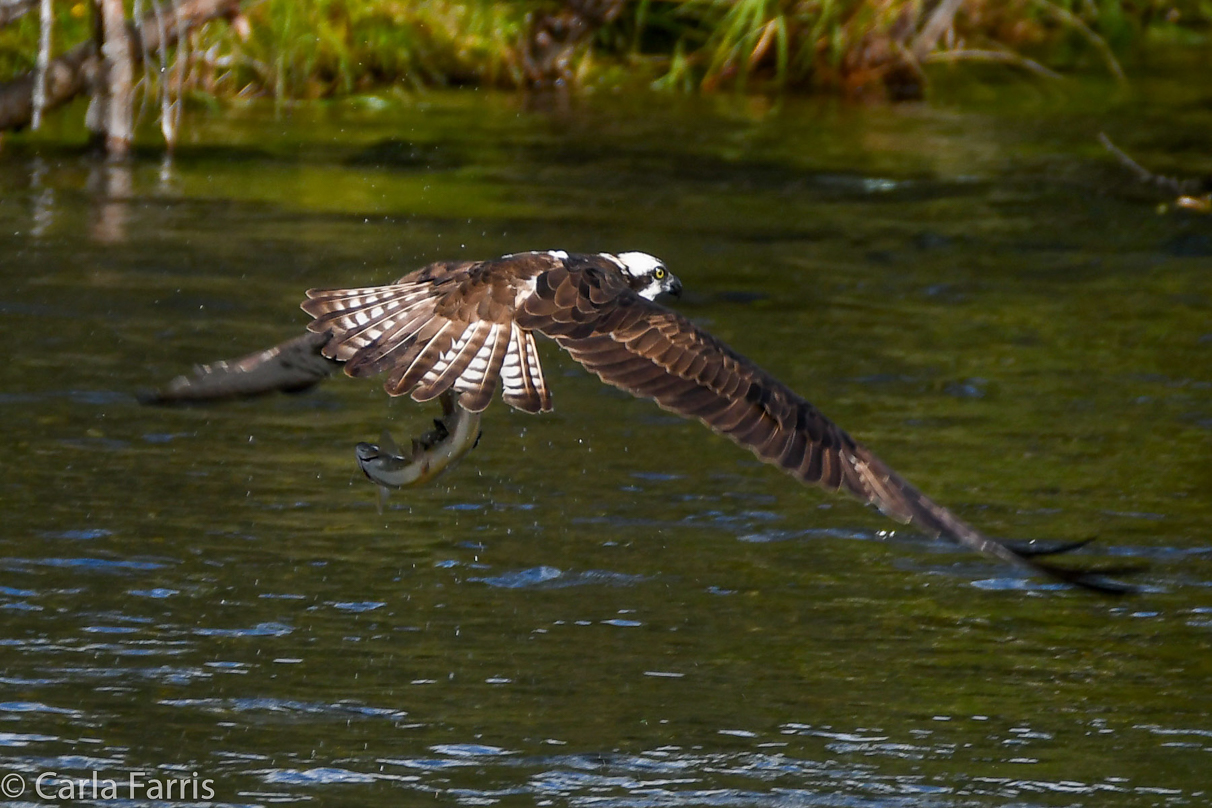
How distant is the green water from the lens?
530 centimetres

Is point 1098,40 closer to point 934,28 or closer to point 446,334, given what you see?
point 934,28

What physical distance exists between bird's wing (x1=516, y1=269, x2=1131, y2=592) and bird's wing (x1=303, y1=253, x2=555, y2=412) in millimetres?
101

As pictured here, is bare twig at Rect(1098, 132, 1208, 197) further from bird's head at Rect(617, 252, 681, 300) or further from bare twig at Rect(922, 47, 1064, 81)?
bird's head at Rect(617, 252, 681, 300)

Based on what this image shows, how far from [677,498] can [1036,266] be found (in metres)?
4.15

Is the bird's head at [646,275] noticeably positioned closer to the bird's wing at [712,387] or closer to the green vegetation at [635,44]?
the bird's wing at [712,387]

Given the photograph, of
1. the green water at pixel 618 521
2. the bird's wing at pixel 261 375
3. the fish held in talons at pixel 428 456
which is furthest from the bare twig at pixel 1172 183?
the fish held in talons at pixel 428 456

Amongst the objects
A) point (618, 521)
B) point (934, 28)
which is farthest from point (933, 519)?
point (934, 28)

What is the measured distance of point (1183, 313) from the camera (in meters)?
9.80

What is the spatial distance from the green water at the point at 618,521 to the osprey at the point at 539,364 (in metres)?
0.54

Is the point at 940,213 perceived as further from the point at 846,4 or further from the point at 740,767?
the point at 740,767

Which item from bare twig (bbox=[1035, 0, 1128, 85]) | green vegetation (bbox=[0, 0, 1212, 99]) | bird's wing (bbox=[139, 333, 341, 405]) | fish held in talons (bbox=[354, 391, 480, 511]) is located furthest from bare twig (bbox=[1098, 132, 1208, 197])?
fish held in talons (bbox=[354, 391, 480, 511])

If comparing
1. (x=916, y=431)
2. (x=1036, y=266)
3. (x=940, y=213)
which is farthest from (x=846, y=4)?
(x=916, y=431)

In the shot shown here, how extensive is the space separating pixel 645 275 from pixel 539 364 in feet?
3.91

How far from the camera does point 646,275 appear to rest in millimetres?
7059
